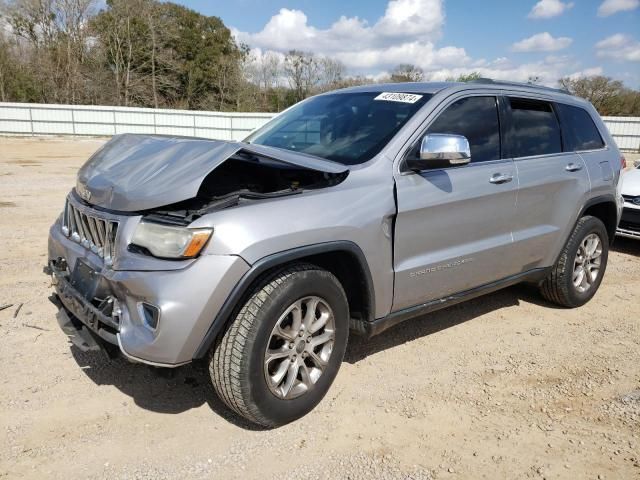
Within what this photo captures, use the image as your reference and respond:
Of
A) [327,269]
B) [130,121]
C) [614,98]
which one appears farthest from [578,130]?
[614,98]

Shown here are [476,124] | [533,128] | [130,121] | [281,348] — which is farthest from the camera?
[130,121]

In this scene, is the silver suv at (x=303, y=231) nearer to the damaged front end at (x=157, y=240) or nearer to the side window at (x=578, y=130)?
the damaged front end at (x=157, y=240)

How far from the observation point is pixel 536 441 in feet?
9.27

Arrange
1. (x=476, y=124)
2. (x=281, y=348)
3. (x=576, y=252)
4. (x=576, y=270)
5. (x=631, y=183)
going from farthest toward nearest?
(x=631, y=183), (x=576, y=270), (x=576, y=252), (x=476, y=124), (x=281, y=348)

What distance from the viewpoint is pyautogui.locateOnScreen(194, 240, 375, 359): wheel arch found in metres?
2.46

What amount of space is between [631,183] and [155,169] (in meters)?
7.07

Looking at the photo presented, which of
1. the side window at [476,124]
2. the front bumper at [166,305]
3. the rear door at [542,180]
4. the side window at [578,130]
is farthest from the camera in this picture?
the side window at [578,130]

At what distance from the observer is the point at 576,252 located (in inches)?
181

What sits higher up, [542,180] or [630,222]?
[542,180]

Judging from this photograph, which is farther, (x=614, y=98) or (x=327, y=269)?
(x=614, y=98)

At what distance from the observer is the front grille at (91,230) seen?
2658 millimetres

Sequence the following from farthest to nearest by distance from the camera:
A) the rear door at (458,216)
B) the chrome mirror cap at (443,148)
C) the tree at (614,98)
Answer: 1. the tree at (614,98)
2. the rear door at (458,216)
3. the chrome mirror cap at (443,148)

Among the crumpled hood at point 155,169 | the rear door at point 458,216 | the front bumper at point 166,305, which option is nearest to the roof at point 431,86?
the rear door at point 458,216

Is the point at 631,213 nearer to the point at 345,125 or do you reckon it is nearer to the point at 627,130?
the point at 345,125
